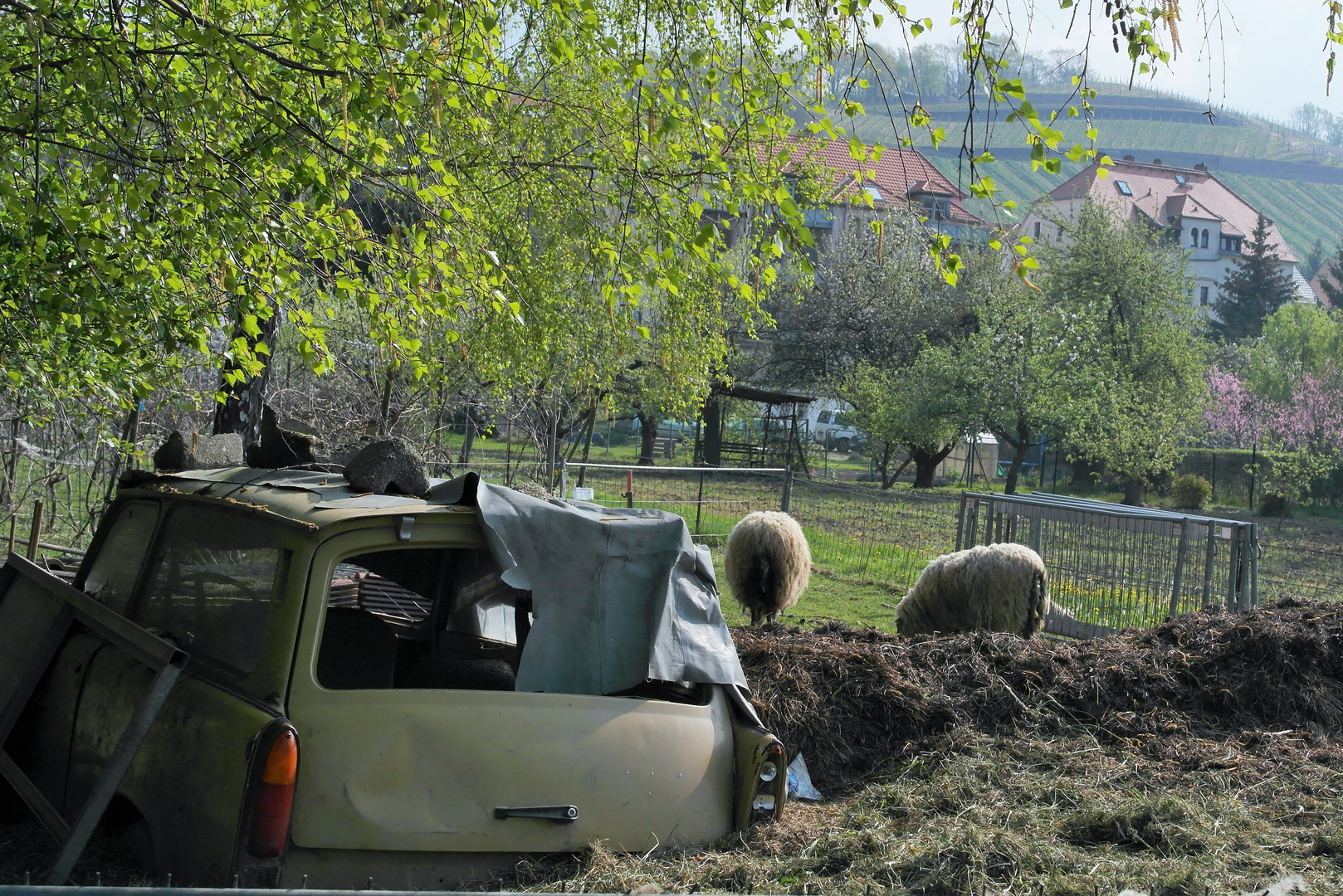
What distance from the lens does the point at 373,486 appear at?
147 inches

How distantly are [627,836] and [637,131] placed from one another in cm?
318

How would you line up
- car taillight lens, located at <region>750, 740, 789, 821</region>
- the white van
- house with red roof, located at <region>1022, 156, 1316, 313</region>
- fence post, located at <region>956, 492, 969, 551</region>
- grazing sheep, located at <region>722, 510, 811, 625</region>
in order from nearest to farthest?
car taillight lens, located at <region>750, 740, 789, 821</region> → grazing sheep, located at <region>722, 510, 811, 625</region> → fence post, located at <region>956, 492, 969, 551</region> → the white van → house with red roof, located at <region>1022, 156, 1316, 313</region>

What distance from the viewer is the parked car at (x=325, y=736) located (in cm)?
304

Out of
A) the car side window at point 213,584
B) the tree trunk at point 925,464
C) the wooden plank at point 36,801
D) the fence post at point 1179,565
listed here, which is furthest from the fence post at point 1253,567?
the tree trunk at point 925,464

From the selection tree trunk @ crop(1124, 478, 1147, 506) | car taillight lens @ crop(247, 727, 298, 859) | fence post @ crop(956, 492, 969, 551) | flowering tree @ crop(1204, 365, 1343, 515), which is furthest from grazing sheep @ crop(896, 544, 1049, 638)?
tree trunk @ crop(1124, 478, 1147, 506)

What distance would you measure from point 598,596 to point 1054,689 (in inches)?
131

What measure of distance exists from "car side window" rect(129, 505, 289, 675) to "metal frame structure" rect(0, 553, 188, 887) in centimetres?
17

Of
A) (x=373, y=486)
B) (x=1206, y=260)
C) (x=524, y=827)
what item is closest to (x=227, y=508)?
(x=373, y=486)

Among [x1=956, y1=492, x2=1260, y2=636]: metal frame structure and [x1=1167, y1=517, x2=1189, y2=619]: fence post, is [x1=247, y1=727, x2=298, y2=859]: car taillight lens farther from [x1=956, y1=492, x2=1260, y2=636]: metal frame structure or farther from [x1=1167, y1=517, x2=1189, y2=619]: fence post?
[x1=1167, y1=517, x2=1189, y2=619]: fence post

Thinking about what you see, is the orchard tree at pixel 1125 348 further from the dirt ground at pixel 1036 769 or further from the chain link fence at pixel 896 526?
the dirt ground at pixel 1036 769

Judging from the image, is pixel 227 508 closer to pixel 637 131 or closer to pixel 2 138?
pixel 637 131

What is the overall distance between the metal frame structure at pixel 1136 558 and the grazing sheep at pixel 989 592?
1.47 meters

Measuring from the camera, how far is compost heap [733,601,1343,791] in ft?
17.6

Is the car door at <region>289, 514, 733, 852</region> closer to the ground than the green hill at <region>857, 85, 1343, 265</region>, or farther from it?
closer to the ground
